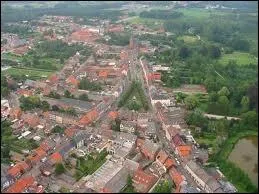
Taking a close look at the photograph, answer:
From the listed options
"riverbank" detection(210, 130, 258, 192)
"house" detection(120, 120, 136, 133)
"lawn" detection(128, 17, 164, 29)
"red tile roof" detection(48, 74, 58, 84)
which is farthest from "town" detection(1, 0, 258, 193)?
"lawn" detection(128, 17, 164, 29)

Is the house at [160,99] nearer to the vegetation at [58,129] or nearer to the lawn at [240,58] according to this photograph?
the vegetation at [58,129]

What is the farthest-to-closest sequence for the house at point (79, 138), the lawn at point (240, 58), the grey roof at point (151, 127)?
the lawn at point (240, 58) < the grey roof at point (151, 127) < the house at point (79, 138)

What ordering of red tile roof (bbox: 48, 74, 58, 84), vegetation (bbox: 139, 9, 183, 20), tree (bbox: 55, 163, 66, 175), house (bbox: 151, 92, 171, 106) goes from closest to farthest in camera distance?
tree (bbox: 55, 163, 66, 175) → house (bbox: 151, 92, 171, 106) → red tile roof (bbox: 48, 74, 58, 84) → vegetation (bbox: 139, 9, 183, 20)

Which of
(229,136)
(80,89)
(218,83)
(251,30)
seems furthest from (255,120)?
(251,30)

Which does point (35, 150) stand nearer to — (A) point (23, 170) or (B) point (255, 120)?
(A) point (23, 170)

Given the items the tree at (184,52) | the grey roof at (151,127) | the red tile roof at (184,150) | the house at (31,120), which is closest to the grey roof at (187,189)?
the red tile roof at (184,150)

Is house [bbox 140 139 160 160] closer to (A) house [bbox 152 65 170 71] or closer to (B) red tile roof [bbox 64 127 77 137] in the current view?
(B) red tile roof [bbox 64 127 77 137]
